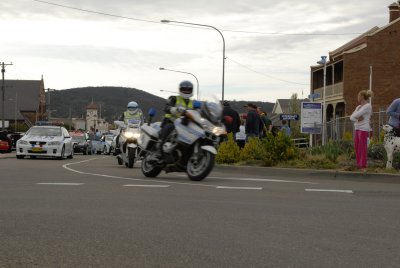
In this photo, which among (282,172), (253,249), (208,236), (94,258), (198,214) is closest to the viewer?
(94,258)

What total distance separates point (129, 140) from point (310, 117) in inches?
256

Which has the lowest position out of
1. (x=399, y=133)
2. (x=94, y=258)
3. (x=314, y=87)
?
(x=94, y=258)

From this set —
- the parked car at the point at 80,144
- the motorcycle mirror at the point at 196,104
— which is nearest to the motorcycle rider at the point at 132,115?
the motorcycle mirror at the point at 196,104

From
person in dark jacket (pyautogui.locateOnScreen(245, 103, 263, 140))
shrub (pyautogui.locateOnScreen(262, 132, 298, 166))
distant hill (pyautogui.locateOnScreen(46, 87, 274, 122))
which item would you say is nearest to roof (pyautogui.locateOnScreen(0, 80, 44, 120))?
distant hill (pyautogui.locateOnScreen(46, 87, 274, 122))

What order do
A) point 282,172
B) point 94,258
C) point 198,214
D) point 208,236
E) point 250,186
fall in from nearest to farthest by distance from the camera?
1. point 94,258
2. point 208,236
3. point 198,214
4. point 250,186
5. point 282,172

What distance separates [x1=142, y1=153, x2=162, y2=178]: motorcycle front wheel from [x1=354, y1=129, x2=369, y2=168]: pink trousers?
4090mm

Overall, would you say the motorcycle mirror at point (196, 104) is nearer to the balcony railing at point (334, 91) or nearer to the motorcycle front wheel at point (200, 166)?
the motorcycle front wheel at point (200, 166)

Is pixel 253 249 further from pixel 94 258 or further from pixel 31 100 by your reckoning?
pixel 31 100

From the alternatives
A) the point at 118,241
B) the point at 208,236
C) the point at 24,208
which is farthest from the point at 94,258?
the point at 24,208

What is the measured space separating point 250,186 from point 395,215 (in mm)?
3644

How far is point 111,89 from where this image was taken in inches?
6511

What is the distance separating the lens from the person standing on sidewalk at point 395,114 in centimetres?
1240

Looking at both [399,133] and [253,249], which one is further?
[399,133]

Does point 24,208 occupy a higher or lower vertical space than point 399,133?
lower
